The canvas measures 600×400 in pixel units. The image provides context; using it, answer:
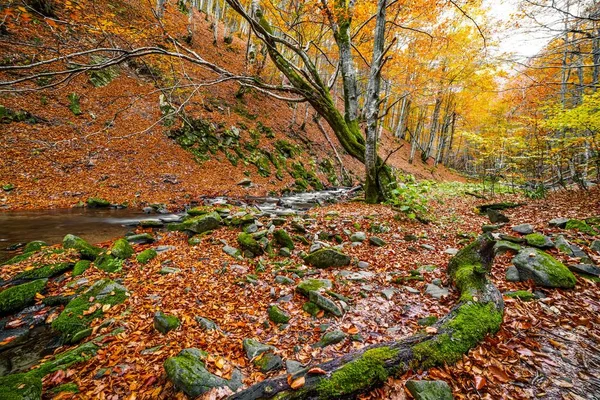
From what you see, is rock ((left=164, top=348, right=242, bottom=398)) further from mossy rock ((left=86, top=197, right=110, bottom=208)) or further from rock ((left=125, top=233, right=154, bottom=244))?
mossy rock ((left=86, top=197, right=110, bottom=208))

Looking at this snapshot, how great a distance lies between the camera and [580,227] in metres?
5.01

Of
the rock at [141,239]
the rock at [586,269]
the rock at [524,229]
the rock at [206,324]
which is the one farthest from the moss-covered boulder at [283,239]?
the rock at [524,229]

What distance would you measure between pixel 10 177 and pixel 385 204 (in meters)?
12.2

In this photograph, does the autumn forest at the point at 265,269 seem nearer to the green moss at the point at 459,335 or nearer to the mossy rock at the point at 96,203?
the green moss at the point at 459,335

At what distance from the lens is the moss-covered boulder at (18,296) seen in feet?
12.5

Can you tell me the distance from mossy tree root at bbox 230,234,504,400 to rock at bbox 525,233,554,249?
2.31 metres

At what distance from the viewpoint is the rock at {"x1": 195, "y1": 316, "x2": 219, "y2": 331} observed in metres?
3.19

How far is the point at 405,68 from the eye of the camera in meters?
19.1

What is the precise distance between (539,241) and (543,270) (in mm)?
1298

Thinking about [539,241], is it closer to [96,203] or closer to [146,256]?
[146,256]

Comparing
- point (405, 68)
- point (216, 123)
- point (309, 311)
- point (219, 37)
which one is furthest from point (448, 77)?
point (309, 311)

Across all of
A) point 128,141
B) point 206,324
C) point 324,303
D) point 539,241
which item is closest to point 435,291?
point 324,303

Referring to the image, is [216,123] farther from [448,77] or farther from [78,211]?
[448,77]

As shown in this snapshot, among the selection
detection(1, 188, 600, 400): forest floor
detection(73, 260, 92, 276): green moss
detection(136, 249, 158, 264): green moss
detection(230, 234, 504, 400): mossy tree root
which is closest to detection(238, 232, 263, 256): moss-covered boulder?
detection(1, 188, 600, 400): forest floor
